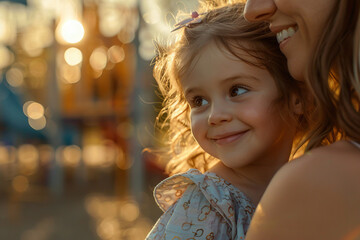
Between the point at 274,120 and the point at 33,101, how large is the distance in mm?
7439

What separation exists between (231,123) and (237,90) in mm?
115

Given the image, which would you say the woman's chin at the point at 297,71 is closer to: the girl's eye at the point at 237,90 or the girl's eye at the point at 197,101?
the girl's eye at the point at 237,90

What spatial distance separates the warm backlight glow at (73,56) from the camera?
324 inches

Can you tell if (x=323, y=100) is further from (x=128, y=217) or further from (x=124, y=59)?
(x=124, y=59)

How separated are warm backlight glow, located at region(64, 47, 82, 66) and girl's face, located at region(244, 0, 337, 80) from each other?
702 cm

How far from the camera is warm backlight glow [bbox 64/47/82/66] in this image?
822 cm

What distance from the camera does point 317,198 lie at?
109 centimetres

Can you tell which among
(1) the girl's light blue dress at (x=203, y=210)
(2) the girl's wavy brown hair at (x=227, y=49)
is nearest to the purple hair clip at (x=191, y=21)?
(2) the girl's wavy brown hair at (x=227, y=49)

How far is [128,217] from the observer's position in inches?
237

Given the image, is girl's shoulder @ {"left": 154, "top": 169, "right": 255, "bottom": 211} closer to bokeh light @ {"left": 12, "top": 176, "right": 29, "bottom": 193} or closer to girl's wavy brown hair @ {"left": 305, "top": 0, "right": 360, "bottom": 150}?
girl's wavy brown hair @ {"left": 305, "top": 0, "right": 360, "bottom": 150}

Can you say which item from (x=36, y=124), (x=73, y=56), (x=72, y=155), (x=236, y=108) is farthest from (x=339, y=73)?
(x=72, y=155)

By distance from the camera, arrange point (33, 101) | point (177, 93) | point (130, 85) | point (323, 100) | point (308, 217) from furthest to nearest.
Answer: point (33, 101), point (130, 85), point (177, 93), point (323, 100), point (308, 217)

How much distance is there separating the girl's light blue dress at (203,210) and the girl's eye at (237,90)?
302 millimetres

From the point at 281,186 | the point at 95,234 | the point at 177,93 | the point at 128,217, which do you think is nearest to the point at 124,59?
the point at 128,217
